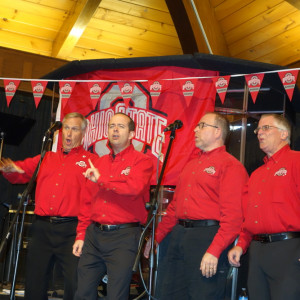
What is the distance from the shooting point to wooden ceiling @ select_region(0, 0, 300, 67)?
19.4 ft

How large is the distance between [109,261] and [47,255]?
2.53 feet

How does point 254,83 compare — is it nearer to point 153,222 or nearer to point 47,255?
point 153,222

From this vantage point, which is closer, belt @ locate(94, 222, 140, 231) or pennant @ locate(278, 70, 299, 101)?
belt @ locate(94, 222, 140, 231)

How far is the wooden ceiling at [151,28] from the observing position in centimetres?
592

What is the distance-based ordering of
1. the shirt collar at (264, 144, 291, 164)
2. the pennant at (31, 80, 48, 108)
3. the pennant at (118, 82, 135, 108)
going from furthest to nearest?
the pennant at (31, 80, 48, 108)
the pennant at (118, 82, 135, 108)
the shirt collar at (264, 144, 291, 164)

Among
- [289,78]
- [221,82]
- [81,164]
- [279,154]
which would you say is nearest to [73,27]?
[221,82]

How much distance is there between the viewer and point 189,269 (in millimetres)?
3404

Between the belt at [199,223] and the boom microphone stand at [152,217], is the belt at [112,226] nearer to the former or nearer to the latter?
the boom microphone stand at [152,217]

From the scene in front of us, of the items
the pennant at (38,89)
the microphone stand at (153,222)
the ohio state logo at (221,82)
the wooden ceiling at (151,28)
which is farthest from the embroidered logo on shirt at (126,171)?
Result: the wooden ceiling at (151,28)

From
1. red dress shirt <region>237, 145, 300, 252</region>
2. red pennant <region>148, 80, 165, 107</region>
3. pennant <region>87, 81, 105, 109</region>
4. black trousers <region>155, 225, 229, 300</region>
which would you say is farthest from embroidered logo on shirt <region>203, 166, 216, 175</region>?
pennant <region>87, 81, 105, 109</region>

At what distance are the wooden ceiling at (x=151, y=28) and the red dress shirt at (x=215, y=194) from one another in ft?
8.39

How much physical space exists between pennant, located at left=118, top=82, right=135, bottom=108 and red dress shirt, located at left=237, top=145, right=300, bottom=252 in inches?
78.5

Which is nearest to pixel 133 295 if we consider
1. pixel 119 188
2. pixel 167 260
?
pixel 167 260

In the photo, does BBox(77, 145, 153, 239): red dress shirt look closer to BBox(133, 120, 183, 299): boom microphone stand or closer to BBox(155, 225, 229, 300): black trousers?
BBox(133, 120, 183, 299): boom microphone stand
